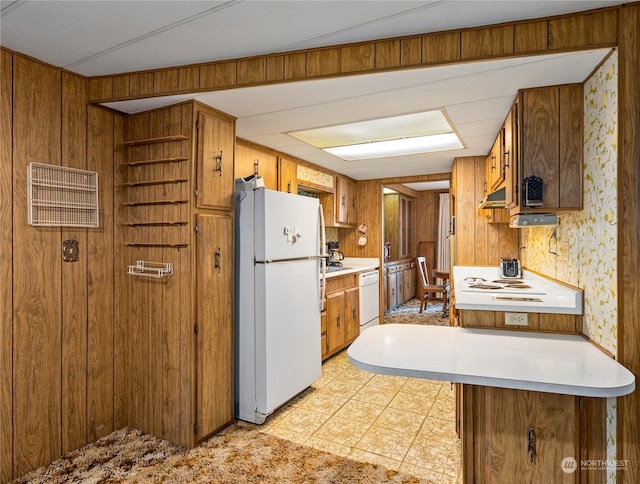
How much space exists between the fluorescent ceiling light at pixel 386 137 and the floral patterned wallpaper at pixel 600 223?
3.86 ft

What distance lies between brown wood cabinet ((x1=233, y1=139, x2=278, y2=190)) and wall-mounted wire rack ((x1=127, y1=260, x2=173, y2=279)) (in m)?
0.98

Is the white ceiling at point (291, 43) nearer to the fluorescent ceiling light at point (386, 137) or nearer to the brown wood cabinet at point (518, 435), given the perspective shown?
the fluorescent ceiling light at point (386, 137)

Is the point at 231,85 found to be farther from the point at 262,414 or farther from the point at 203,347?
the point at 262,414

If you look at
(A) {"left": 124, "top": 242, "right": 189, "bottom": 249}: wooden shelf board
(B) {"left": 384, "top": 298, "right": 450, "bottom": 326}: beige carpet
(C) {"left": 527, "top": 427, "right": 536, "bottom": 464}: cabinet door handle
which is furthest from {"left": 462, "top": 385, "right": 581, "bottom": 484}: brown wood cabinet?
(B) {"left": 384, "top": 298, "right": 450, "bottom": 326}: beige carpet

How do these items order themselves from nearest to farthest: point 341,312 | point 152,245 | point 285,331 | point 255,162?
1. point 152,245
2. point 285,331
3. point 255,162
4. point 341,312

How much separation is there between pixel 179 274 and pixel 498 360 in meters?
1.86

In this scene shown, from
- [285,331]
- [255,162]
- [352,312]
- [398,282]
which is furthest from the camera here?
[398,282]

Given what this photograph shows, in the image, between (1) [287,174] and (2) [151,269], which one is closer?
(2) [151,269]

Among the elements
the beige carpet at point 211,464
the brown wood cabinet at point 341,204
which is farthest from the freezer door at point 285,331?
the brown wood cabinet at point 341,204

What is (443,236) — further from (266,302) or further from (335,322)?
(266,302)

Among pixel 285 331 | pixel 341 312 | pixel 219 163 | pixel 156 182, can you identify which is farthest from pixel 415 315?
pixel 156 182

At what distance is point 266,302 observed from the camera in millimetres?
2752

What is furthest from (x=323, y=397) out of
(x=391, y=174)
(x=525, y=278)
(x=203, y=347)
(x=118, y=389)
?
(x=391, y=174)

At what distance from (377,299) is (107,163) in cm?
381
